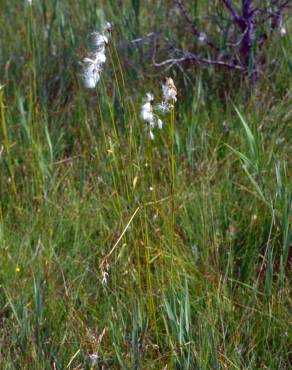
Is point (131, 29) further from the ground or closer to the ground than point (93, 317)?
further from the ground

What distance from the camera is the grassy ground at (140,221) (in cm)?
220

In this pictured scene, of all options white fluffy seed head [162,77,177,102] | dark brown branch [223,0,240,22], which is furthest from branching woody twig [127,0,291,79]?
white fluffy seed head [162,77,177,102]

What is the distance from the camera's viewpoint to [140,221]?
2.27m

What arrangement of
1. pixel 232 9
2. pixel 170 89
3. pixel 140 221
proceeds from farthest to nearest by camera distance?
pixel 232 9 → pixel 140 221 → pixel 170 89

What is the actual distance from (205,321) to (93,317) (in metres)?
0.35

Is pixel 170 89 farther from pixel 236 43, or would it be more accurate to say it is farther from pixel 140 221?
pixel 236 43

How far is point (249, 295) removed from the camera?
2408 mm

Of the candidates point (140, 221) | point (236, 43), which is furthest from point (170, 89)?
point (236, 43)

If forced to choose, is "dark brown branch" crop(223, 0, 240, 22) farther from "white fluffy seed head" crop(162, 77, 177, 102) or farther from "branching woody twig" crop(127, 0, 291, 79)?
"white fluffy seed head" crop(162, 77, 177, 102)

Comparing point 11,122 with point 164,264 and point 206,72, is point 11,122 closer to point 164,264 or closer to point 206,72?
point 206,72

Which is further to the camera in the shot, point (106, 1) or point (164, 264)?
point (106, 1)

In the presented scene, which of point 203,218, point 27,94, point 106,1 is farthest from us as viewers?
point 106,1

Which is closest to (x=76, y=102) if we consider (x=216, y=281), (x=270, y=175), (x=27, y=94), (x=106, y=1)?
(x=27, y=94)

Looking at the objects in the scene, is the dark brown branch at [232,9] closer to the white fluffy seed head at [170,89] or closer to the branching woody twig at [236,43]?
the branching woody twig at [236,43]
